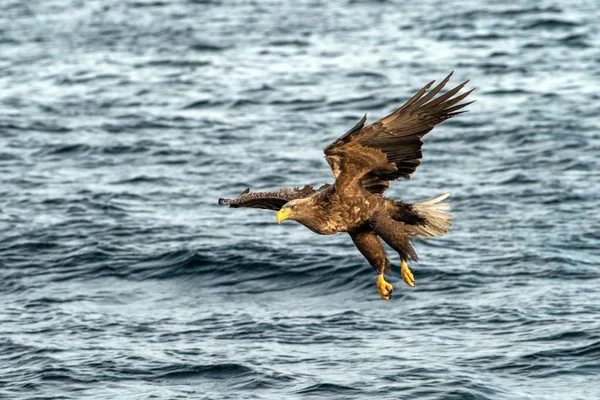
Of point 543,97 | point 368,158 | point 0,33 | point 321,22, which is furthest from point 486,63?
point 368,158

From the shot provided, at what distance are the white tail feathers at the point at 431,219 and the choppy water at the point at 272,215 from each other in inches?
82.9

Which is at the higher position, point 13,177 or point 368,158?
point 368,158

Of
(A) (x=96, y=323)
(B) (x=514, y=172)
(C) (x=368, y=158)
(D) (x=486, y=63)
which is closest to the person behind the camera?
(C) (x=368, y=158)

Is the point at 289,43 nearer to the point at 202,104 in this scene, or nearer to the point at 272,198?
the point at 202,104

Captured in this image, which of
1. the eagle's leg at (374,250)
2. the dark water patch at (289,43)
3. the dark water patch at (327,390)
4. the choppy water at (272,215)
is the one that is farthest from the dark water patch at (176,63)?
the eagle's leg at (374,250)

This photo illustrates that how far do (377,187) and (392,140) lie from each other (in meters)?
0.57

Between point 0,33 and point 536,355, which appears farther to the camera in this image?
point 0,33

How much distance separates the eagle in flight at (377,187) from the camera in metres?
9.35

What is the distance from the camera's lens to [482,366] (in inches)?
491

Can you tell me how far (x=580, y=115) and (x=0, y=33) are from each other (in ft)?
49.2

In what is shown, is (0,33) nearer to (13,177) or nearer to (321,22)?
(321,22)

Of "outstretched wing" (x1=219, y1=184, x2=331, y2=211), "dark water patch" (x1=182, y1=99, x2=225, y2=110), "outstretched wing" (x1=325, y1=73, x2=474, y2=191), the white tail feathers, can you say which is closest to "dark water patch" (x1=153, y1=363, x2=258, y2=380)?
"outstretched wing" (x1=219, y1=184, x2=331, y2=211)

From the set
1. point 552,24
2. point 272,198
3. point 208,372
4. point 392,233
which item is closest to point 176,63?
point 552,24

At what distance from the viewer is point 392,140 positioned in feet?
31.3
